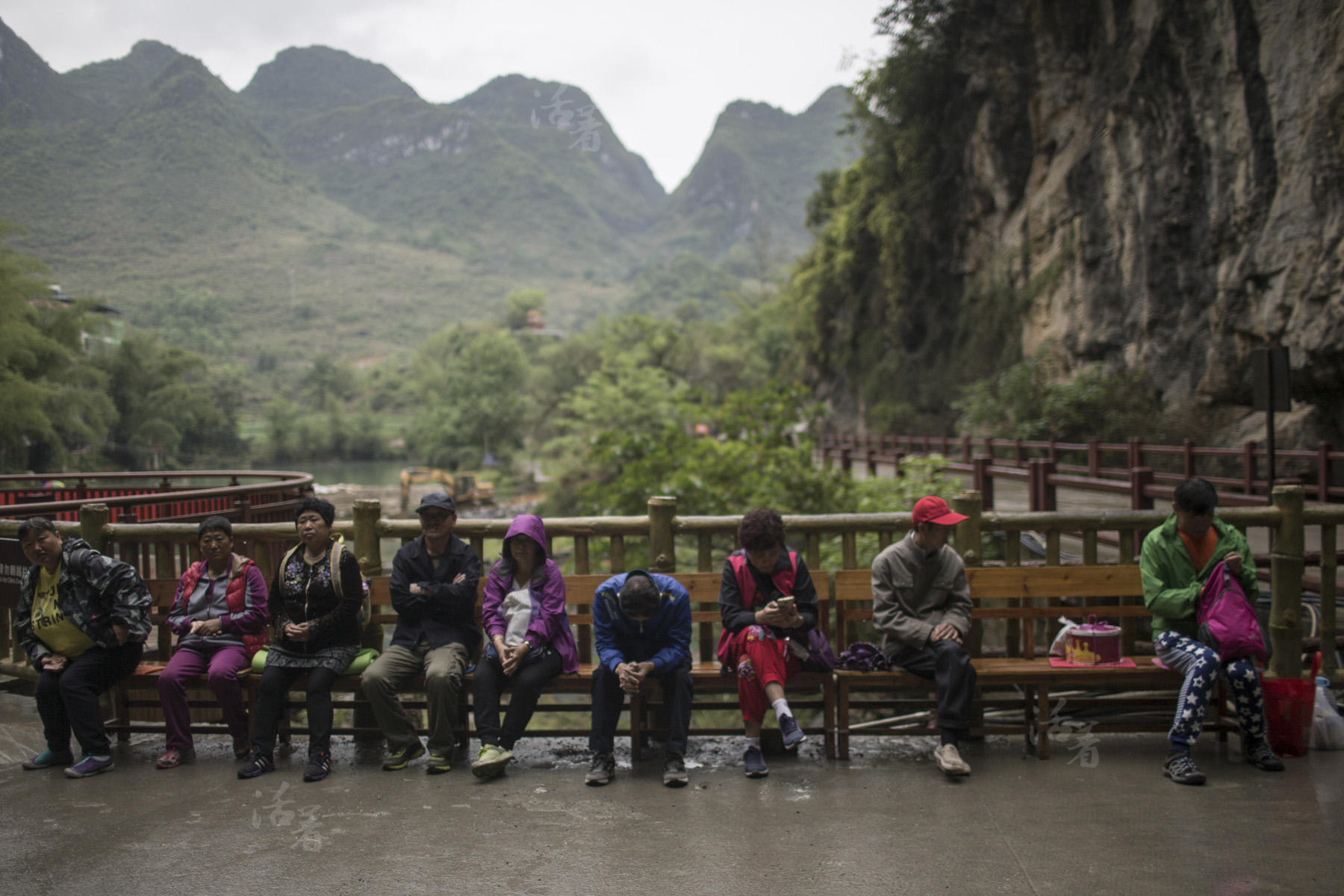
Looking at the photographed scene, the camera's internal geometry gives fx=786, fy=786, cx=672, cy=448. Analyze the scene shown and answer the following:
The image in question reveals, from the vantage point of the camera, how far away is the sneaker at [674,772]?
400cm

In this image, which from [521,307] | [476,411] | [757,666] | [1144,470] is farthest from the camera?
[521,307]

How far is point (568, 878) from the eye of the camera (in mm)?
3098

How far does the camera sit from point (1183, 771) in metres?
3.94

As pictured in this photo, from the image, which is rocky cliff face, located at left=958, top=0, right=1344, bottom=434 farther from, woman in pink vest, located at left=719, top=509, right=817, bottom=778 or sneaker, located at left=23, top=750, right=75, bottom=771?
sneaker, located at left=23, top=750, right=75, bottom=771

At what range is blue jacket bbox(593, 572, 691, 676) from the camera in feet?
13.7

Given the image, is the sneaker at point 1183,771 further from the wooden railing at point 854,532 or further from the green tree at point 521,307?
the green tree at point 521,307

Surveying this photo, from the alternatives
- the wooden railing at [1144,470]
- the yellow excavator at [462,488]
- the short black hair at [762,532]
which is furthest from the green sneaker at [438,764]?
the yellow excavator at [462,488]

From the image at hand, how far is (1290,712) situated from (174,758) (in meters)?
6.12

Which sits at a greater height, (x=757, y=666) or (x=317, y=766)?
(x=757, y=666)

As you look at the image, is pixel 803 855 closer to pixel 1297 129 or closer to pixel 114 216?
pixel 1297 129

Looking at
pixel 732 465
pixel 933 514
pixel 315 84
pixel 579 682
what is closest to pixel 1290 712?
pixel 933 514

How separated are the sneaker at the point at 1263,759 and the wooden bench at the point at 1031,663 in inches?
9.5

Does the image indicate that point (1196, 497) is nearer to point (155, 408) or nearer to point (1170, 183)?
point (1170, 183)

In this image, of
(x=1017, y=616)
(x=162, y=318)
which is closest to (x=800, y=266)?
(x=1017, y=616)
